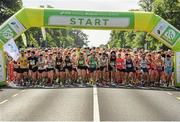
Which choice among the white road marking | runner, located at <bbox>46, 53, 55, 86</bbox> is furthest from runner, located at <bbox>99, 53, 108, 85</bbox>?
the white road marking

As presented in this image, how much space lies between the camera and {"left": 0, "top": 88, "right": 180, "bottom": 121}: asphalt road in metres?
14.1

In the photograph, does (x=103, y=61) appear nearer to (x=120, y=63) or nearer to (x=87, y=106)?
(x=120, y=63)

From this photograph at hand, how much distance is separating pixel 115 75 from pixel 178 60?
10.5 ft

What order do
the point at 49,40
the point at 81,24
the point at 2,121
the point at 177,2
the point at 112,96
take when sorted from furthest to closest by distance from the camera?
the point at 49,40, the point at 177,2, the point at 81,24, the point at 112,96, the point at 2,121

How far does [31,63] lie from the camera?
26.7 meters

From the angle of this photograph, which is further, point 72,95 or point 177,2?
point 177,2

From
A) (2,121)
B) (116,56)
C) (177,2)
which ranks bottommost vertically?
(2,121)

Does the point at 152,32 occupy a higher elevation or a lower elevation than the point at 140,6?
lower

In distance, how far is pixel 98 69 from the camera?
2730 cm

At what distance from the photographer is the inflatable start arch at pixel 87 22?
2619 centimetres

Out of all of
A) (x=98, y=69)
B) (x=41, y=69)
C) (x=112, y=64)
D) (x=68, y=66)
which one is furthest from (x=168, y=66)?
(x=41, y=69)

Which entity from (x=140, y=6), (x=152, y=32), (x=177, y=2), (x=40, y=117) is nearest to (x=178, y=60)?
(x=152, y=32)

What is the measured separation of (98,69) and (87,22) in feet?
8.21

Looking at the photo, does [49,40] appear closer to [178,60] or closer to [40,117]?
[178,60]
